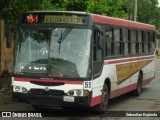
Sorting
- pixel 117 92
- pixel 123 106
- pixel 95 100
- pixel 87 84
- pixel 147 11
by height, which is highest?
pixel 147 11

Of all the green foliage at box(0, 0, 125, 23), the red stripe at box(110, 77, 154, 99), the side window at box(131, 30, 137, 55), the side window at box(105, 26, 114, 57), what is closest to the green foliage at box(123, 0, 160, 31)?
the green foliage at box(0, 0, 125, 23)

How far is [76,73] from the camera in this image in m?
11.0

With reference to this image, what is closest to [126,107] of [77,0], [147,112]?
[147,112]

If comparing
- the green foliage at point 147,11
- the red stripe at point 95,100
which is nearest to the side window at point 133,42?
the red stripe at point 95,100

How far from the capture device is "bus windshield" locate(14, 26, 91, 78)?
1109 centimetres

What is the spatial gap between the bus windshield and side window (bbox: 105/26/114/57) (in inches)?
58.6

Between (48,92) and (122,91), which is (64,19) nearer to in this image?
(48,92)

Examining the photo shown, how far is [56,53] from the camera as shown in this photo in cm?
1121

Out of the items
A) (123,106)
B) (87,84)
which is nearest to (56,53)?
(87,84)

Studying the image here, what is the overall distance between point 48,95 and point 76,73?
85 centimetres

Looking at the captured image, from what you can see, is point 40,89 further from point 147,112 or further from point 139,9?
point 139,9

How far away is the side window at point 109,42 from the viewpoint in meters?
12.7

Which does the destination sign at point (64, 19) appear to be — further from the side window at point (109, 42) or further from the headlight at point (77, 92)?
the headlight at point (77, 92)

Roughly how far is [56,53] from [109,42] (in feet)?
7.55
